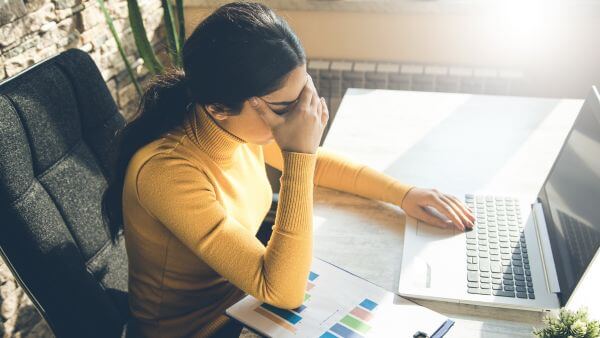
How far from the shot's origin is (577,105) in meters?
1.66

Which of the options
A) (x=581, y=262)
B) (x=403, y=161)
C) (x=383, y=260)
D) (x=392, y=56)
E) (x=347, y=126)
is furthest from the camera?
(x=392, y=56)

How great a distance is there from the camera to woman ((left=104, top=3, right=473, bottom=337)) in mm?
1016

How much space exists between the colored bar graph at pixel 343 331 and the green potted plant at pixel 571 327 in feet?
0.91

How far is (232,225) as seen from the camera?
41.5 inches

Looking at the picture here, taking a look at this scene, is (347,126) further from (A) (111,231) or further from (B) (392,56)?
(B) (392,56)

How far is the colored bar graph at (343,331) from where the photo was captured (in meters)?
0.94

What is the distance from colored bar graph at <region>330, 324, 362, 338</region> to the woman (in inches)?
3.3

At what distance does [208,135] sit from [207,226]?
190 mm

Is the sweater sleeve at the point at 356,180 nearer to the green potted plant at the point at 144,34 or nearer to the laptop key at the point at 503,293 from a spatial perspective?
the laptop key at the point at 503,293

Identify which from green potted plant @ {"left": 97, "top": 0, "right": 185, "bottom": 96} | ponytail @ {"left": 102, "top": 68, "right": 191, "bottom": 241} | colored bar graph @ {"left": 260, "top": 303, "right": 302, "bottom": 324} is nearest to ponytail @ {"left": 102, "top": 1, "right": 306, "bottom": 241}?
ponytail @ {"left": 102, "top": 68, "right": 191, "bottom": 241}

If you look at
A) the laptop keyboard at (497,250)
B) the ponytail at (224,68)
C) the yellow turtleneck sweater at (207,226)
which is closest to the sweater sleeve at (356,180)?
the yellow turtleneck sweater at (207,226)

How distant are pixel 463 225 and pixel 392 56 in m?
1.32

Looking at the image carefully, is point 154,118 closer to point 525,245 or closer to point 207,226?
point 207,226

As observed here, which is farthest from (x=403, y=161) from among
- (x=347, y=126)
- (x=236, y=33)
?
(x=236, y=33)
